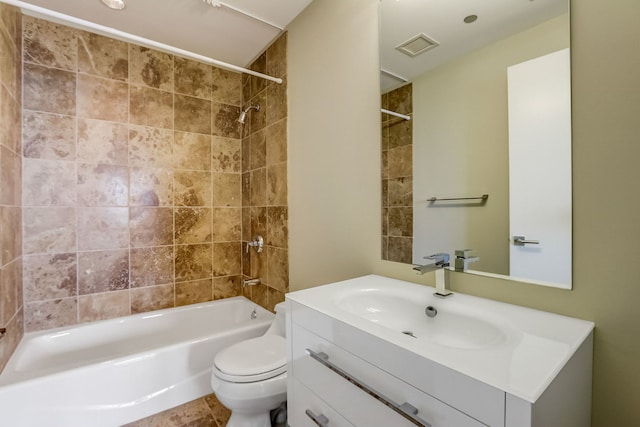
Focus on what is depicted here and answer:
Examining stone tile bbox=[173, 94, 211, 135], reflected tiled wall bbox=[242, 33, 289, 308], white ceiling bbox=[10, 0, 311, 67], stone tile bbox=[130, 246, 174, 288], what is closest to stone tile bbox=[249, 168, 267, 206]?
reflected tiled wall bbox=[242, 33, 289, 308]

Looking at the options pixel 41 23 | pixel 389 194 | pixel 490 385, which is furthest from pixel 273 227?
pixel 41 23

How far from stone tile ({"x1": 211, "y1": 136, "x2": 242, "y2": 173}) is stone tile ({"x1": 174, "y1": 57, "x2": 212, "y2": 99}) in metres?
0.40

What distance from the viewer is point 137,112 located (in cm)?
224

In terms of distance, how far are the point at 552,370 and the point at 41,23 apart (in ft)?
10.1

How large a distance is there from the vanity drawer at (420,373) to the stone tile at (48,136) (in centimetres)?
217

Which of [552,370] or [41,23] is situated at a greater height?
[41,23]

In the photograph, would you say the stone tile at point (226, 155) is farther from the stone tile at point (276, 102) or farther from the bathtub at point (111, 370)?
the bathtub at point (111, 370)

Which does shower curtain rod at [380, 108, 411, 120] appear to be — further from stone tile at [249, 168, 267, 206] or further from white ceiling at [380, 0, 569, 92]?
stone tile at [249, 168, 267, 206]

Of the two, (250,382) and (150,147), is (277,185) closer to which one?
(150,147)

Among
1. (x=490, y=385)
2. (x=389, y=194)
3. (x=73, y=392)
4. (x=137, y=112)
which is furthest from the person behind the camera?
(x=137, y=112)

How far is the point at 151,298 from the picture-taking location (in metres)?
2.31

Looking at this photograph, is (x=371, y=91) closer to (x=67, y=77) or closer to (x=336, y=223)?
(x=336, y=223)

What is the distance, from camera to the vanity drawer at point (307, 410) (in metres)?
0.89

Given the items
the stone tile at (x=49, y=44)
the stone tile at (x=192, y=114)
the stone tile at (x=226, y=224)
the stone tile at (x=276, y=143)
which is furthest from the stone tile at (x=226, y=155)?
the stone tile at (x=49, y=44)
